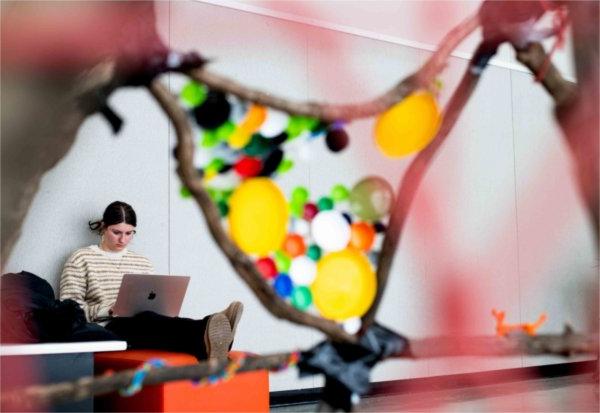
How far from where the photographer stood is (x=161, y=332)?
2619mm

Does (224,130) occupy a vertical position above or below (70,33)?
below

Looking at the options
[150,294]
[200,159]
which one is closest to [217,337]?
[150,294]

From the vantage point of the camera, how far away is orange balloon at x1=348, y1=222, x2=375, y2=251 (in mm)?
1253

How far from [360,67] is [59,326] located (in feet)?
4.26

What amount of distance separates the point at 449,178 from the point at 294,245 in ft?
0.89

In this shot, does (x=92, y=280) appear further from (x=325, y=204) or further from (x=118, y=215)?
(x=325, y=204)

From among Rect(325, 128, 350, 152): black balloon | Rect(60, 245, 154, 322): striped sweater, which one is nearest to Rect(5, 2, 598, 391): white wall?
Rect(325, 128, 350, 152): black balloon

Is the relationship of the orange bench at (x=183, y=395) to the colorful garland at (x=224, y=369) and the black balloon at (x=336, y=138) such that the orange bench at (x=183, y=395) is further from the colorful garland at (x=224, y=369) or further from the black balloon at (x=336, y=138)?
the black balloon at (x=336, y=138)

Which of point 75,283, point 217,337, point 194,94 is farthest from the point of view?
point 75,283

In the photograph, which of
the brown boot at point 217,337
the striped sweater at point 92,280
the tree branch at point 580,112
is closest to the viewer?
the tree branch at point 580,112

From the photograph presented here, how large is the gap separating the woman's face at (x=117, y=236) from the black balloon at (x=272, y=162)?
6.17 ft

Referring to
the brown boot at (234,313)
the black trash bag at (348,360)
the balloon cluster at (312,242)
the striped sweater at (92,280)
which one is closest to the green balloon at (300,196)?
the balloon cluster at (312,242)

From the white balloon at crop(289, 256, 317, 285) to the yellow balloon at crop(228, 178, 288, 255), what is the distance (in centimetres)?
4

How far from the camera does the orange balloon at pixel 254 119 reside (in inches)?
48.1
